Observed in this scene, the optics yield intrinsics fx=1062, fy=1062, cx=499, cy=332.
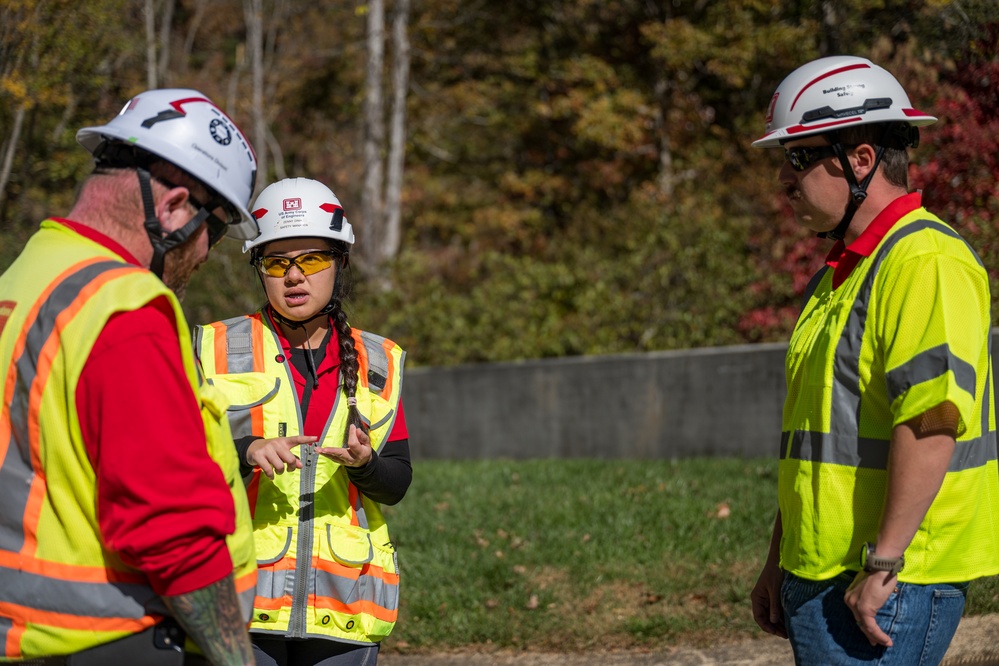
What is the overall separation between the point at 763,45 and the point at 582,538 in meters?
14.8

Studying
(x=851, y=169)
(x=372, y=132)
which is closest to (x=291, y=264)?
(x=851, y=169)

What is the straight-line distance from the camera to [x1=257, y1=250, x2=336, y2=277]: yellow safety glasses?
137 inches

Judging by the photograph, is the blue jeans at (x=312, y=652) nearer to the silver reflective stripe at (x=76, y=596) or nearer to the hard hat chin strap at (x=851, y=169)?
the silver reflective stripe at (x=76, y=596)

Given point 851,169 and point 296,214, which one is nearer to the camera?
point 851,169

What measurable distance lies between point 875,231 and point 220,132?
1629 mm

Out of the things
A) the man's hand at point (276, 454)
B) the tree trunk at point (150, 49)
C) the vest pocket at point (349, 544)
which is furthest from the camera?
the tree trunk at point (150, 49)

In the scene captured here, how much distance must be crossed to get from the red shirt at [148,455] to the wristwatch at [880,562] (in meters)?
1.48

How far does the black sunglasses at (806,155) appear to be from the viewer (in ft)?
9.10

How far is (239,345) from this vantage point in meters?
3.34

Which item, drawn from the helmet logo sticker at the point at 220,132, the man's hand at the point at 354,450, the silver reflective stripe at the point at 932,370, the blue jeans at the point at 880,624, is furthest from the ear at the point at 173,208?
the blue jeans at the point at 880,624

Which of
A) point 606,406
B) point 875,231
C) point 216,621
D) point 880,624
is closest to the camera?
point 216,621

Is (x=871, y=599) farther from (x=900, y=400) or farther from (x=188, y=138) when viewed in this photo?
(x=188, y=138)

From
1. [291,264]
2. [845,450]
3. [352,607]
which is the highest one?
[291,264]

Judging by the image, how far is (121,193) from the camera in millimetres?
2303
